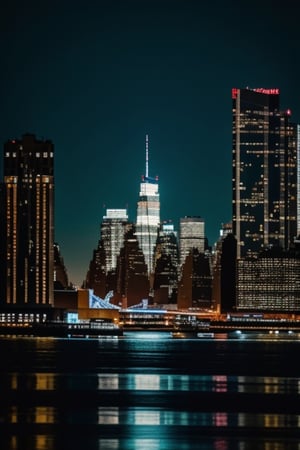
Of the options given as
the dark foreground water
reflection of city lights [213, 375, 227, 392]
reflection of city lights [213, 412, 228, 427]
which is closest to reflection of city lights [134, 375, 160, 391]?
the dark foreground water

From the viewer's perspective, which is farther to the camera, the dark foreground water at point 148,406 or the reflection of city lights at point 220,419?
the reflection of city lights at point 220,419

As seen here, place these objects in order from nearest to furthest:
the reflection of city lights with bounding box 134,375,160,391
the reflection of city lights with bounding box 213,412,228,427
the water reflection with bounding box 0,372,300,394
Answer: the reflection of city lights with bounding box 213,412,228,427 → the water reflection with bounding box 0,372,300,394 → the reflection of city lights with bounding box 134,375,160,391

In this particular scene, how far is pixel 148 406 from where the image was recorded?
238 ft

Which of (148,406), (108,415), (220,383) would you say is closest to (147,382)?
(220,383)

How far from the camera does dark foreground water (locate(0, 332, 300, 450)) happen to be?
2266 inches

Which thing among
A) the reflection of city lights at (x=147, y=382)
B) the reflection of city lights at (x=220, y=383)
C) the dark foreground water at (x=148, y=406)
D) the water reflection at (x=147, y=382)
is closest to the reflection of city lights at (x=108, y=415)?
the dark foreground water at (x=148, y=406)

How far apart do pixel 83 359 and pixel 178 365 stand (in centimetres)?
1642

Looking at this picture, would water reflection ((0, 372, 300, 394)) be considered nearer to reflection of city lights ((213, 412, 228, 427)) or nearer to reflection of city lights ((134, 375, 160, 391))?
reflection of city lights ((134, 375, 160, 391))

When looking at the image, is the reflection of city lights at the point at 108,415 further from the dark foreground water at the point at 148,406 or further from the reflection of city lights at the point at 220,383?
the reflection of city lights at the point at 220,383

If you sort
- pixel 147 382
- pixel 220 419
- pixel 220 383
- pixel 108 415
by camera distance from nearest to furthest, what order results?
pixel 220 419 → pixel 108 415 → pixel 220 383 → pixel 147 382

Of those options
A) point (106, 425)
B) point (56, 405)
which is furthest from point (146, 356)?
point (106, 425)

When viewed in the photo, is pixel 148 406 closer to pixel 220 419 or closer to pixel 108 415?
pixel 108 415

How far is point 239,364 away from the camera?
121625 millimetres

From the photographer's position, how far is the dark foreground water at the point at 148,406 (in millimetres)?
57562
